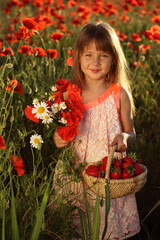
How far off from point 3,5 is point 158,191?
7398 millimetres

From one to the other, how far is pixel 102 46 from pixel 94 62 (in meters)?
0.09

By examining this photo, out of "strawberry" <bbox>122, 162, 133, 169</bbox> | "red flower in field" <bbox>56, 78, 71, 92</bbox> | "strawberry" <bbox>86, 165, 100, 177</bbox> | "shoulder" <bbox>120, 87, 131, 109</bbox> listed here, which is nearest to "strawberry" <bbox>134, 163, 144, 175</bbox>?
"strawberry" <bbox>122, 162, 133, 169</bbox>

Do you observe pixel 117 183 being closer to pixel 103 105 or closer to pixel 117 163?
pixel 117 163

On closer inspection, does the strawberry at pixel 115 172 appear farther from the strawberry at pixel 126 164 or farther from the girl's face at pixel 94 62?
the girl's face at pixel 94 62

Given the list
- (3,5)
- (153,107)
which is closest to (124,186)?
(153,107)

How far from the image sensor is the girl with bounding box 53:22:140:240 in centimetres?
196

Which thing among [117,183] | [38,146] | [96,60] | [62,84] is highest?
[96,60]

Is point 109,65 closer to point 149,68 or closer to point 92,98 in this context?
point 92,98

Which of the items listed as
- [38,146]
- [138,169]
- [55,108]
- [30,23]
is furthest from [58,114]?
[30,23]

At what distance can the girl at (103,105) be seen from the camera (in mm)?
1960

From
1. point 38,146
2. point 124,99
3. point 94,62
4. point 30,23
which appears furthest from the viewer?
point 30,23

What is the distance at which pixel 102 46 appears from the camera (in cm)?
195

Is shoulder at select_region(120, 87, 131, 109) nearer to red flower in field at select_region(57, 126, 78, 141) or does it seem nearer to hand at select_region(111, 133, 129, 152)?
hand at select_region(111, 133, 129, 152)

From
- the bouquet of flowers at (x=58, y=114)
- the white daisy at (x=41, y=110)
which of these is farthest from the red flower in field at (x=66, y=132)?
the white daisy at (x=41, y=110)
